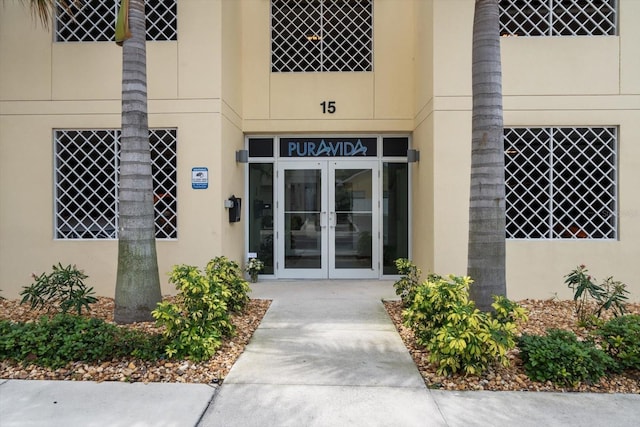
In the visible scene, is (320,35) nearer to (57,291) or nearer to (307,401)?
(57,291)

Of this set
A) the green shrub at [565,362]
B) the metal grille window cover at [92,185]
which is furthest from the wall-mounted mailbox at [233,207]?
the green shrub at [565,362]

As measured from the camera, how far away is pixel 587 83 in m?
7.43

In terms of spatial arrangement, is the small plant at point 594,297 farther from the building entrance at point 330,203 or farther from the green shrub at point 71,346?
the green shrub at point 71,346

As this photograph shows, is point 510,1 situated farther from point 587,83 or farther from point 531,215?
point 531,215

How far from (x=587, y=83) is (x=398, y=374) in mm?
6034

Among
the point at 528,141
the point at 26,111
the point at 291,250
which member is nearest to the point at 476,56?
the point at 528,141

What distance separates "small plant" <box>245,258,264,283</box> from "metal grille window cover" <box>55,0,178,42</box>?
4.31 meters

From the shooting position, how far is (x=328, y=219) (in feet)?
30.3

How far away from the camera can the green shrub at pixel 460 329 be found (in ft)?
13.6

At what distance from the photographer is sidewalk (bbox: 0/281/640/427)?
3.57 m

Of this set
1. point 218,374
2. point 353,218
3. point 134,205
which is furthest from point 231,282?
point 353,218

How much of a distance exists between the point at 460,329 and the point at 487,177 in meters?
1.83

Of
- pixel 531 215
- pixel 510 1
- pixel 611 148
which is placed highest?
pixel 510 1

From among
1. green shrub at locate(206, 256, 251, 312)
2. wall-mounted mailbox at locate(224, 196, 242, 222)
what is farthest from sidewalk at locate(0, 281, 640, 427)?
wall-mounted mailbox at locate(224, 196, 242, 222)
